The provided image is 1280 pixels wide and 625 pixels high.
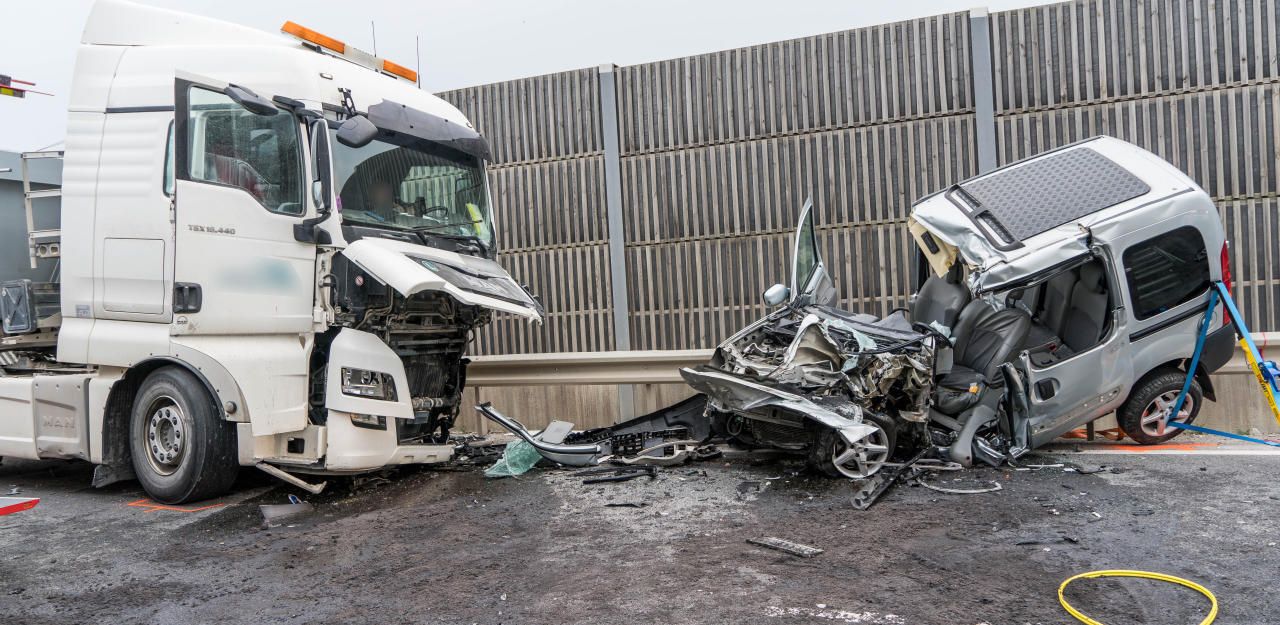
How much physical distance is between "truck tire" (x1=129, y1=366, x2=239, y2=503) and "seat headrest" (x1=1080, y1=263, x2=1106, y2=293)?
6000 millimetres

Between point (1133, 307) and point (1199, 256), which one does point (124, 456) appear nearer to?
point (1133, 307)

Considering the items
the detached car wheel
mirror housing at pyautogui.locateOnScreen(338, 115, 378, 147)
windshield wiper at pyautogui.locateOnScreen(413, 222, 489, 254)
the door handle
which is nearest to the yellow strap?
the detached car wheel

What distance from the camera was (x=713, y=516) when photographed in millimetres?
4820

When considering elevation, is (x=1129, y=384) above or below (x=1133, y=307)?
below

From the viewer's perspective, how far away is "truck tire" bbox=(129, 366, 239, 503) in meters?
5.48

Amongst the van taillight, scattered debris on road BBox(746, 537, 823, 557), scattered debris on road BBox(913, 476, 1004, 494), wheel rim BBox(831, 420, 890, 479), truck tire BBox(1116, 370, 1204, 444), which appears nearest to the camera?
scattered debris on road BBox(746, 537, 823, 557)

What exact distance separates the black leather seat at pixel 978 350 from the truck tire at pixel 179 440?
4.94 m

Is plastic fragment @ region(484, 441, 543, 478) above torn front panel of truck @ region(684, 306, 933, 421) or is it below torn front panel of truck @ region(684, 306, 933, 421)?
below

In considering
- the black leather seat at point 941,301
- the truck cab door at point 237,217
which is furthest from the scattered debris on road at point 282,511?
A: the black leather seat at point 941,301

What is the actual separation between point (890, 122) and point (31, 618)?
7365 millimetres

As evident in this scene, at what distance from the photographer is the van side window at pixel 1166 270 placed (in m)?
5.71

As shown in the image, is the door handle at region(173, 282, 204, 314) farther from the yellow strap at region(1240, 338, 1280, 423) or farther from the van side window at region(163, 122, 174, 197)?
the yellow strap at region(1240, 338, 1280, 423)

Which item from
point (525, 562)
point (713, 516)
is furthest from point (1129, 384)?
point (525, 562)

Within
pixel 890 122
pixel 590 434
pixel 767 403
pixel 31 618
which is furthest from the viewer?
pixel 890 122
